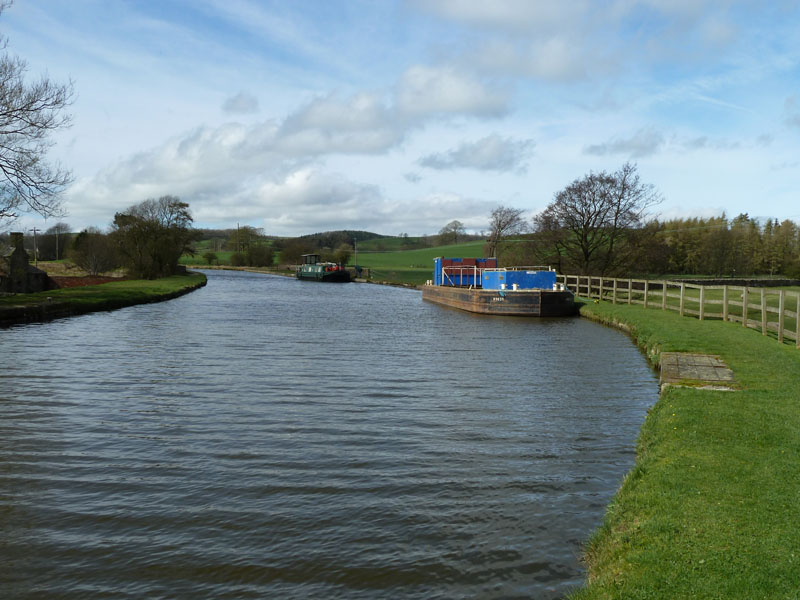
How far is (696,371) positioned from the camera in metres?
11.9

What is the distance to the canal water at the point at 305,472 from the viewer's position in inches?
209

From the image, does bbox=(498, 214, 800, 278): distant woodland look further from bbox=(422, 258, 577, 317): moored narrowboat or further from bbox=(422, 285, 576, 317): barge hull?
bbox=(422, 285, 576, 317): barge hull

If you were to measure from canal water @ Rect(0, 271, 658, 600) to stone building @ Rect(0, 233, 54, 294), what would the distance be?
1959 cm

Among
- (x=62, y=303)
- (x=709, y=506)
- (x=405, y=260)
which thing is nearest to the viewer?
(x=709, y=506)

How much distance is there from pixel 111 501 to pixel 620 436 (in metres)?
6.97

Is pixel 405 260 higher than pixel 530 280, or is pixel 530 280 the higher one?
pixel 405 260

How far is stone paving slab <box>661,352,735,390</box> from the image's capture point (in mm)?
10861

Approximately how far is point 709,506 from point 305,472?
450 centimetres

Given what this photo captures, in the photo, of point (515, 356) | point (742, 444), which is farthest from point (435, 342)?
point (742, 444)

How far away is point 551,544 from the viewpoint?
5.82 meters

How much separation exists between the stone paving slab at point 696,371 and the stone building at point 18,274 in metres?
32.5

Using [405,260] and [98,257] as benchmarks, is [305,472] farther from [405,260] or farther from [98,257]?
[405,260]

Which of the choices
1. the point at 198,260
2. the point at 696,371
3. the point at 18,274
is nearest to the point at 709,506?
the point at 696,371

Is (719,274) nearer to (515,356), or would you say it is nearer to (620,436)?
(515,356)
